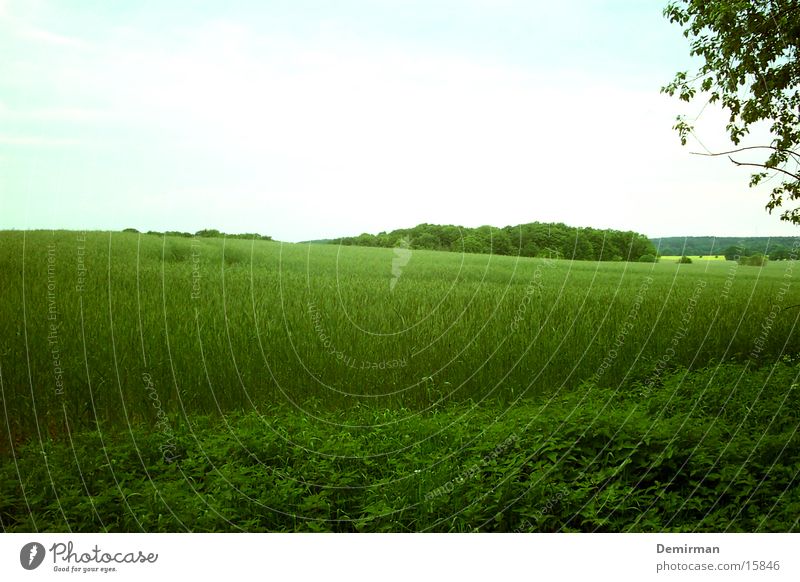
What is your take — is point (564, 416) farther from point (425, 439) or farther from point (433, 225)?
point (433, 225)

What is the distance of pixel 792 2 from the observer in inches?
167

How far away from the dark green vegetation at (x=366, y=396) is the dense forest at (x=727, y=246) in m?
0.13

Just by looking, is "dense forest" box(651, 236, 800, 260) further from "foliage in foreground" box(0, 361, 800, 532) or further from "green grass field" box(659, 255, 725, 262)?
"foliage in foreground" box(0, 361, 800, 532)

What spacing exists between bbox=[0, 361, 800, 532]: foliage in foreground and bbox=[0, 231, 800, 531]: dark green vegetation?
10mm

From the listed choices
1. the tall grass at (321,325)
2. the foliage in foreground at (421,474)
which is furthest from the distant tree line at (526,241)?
the foliage in foreground at (421,474)

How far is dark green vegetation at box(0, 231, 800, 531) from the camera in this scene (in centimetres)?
321

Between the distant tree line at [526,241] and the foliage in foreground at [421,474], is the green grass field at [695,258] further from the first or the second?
the foliage in foreground at [421,474]

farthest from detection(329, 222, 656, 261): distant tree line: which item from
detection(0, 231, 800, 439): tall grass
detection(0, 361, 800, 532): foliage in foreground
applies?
detection(0, 361, 800, 532): foliage in foreground

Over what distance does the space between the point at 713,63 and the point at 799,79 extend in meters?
0.64

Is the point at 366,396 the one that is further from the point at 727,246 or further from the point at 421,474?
the point at 727,246

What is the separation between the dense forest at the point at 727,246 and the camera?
391 cm

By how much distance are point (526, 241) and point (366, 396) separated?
1.20 meters

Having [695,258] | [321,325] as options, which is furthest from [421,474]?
[695,258]

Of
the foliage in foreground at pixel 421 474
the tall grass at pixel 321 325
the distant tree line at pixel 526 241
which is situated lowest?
the foliage in foreground at pixel 421 474
